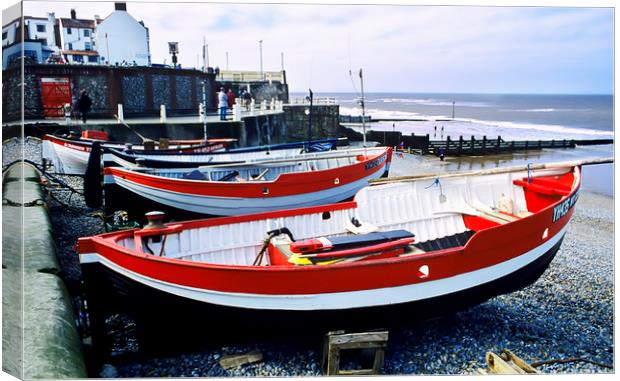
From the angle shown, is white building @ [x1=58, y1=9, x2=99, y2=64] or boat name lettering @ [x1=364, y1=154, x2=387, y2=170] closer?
boat name lettering @ [x1=364, y1=154, x2=387, y2=170]

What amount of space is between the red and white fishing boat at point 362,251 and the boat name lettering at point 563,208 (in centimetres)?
3

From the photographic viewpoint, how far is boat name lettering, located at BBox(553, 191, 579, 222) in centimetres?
556

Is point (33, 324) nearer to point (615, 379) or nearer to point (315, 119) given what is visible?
point (615, 379)

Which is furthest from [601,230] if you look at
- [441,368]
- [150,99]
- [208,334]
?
[150,99]

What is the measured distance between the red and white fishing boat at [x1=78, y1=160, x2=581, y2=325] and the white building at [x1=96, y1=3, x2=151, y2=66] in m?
18.7

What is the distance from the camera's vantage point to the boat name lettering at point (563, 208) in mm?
5562

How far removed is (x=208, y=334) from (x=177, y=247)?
1.02 metres

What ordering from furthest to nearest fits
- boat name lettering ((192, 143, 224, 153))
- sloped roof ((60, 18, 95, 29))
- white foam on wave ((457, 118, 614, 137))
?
sloped roof ((60, 18, 95, 29))
white foam on wave ((457, 118, 614, 137))
boat name lettering ((192, 143, 224, 153))

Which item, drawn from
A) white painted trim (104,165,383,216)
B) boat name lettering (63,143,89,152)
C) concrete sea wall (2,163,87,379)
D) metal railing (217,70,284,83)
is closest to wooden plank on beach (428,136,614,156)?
metal railing (217,70,284,83)

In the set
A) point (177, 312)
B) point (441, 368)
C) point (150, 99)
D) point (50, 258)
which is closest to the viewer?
point (177, 312)

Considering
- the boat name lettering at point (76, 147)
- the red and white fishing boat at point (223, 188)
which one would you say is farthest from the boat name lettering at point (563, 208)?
the boat name lettering at point (76, 147)

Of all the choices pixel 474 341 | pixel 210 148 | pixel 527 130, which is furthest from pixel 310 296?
pixel 527 130

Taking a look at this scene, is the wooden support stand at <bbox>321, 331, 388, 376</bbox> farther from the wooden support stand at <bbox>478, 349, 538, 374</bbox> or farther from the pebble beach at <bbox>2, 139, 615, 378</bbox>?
the wooden support stand at <bbox>478, 349, 538, 374</bbox>

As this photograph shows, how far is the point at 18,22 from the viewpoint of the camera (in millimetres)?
4945
